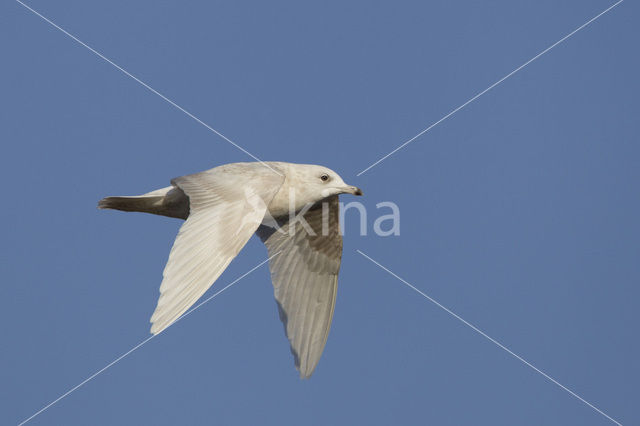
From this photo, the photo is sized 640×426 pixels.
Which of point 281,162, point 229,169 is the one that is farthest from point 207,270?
point 281,162

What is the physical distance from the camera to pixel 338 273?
1059cm

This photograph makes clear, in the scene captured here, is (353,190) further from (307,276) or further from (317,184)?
(307,276)

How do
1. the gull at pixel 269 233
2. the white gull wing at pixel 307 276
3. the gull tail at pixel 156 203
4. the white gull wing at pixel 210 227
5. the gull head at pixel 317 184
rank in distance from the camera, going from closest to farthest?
the white gull wing at pixel 210 227
the gull at pixel 269 233
the gull tail at pixel 156 203
the gull head at pixel 317 184
the white gull wing at pixel 307 276

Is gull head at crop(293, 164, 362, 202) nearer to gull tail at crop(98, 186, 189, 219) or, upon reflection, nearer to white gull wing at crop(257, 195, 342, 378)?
white gull wing at crop(257, 195, 342, 378)

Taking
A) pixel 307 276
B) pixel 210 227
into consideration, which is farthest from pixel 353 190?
pixel 210 227

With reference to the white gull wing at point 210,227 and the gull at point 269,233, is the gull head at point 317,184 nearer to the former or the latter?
the gull at point 269,233

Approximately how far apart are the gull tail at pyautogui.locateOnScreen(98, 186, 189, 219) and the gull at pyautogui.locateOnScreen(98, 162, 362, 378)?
0.03ft

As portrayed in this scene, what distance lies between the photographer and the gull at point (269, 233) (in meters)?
7.62

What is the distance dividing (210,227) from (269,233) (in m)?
2.47

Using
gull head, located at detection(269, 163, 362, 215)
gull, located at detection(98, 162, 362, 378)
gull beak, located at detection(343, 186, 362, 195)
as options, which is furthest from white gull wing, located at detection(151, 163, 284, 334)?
gull beak, located at detection(343, 186, 362, 195)

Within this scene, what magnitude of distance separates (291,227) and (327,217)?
1.42 feet

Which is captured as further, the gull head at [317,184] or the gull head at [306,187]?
the gull head at [317,184]

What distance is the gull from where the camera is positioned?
25.0 ft

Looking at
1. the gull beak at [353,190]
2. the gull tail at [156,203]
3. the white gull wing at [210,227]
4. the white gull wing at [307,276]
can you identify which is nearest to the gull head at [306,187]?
the gull beak at [353,190]
